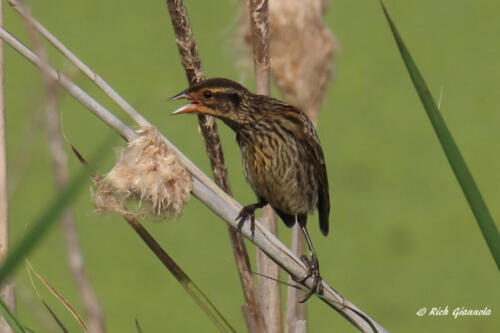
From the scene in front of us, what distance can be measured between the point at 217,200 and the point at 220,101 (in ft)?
1.53

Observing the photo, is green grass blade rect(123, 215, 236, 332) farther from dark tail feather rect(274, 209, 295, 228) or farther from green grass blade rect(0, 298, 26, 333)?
dark tail feather rect(274, 209, 295, 228)

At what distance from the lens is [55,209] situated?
64 cm

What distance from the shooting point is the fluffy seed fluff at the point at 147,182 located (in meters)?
1.08

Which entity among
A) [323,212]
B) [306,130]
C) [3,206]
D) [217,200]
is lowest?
[323,212]

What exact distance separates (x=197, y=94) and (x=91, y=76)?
0.30m

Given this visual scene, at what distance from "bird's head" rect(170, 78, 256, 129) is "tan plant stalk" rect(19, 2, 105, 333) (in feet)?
2.21

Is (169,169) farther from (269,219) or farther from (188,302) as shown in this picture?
(188,302)

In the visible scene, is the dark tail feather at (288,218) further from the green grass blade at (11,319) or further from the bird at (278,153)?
the green grass blade at (11,319)

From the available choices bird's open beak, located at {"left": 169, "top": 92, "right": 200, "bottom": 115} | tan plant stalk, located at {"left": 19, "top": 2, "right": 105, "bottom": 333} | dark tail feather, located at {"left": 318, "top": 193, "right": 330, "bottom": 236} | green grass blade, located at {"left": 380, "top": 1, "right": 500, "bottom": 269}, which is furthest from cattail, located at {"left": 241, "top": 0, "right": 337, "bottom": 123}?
tan plant stalk, located at {"left": 19, "top": 2, "right": 105, "bottom": 333}

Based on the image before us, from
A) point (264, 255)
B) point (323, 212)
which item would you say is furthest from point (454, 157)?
point (323, 212)

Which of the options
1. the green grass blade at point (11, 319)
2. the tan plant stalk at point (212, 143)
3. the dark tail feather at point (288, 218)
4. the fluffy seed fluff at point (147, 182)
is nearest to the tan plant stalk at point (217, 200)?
the fluffy seed fluff at point (147, 182)

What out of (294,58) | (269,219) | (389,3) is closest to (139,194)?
(269,219)

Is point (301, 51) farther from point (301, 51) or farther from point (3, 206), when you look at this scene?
point (3, 206)

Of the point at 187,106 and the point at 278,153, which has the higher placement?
the point at 187,106
